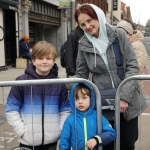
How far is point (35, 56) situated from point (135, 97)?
1.02 metres

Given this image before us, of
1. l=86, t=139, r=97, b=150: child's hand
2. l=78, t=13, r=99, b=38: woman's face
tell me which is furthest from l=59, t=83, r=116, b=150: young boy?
l=78, t=13, r=99, b=38: woman's face

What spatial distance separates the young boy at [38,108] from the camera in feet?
7.54

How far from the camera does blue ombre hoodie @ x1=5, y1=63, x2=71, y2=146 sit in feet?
7.54

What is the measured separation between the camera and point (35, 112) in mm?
2297

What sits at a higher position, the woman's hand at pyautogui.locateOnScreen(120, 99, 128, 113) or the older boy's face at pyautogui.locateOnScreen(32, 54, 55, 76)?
the older boy's face at pyautogui.locateOnScreen(32, 54, 55, 76)

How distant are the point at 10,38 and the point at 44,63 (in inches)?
433

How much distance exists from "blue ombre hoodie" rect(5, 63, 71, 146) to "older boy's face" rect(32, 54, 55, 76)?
0.52 feet

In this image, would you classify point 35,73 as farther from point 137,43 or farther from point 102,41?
point 137,43

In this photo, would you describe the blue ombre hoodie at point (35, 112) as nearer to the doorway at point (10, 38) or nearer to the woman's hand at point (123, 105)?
the woman's hand at point (123, 105)

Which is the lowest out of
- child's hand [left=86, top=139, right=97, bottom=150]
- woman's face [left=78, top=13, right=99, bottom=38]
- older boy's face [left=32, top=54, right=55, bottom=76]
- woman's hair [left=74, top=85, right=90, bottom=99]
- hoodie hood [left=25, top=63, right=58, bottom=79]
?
child's hand [left=86, top=139, right=97, bottom=150]

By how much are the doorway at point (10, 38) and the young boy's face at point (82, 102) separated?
10463 millimetres

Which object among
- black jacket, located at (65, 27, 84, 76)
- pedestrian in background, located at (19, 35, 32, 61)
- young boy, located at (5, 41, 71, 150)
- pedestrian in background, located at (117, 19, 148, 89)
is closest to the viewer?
young boy, located at (5, 41, 71, 150)

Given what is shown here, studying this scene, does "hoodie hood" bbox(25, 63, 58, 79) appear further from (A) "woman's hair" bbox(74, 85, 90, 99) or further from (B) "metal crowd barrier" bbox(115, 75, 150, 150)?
(B) "metal crowd barrier" bbox(115, 75, 150, 150)

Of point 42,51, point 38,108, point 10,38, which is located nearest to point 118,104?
point 38,108
